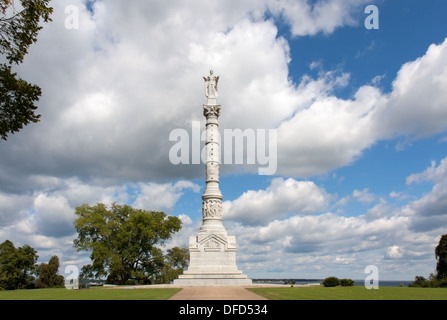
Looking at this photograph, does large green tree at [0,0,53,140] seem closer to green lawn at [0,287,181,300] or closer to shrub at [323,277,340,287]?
green lawn at [0,287,181,300]

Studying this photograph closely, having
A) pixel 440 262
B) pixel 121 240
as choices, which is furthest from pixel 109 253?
pixel 440 262

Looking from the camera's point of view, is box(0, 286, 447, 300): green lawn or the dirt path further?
the dirt path

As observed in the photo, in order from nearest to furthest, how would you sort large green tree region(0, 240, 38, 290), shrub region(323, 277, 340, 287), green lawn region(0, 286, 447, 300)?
green lawn region(0, 286, 447, 300)
shrub region(323, 277, 340, 287)
large green tree region(0, 240, 38, 290)

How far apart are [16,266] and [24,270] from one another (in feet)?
4.57

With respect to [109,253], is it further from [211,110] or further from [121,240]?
[211,110]

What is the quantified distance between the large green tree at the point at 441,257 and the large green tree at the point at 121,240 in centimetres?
3399

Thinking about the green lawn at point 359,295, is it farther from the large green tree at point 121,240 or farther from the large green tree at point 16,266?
the large green tree at point 16,266

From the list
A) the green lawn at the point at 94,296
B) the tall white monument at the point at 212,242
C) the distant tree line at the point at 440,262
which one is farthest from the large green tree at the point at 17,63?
the distant tree line at the point at 440,262

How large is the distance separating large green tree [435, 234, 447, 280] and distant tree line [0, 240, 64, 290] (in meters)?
47.1

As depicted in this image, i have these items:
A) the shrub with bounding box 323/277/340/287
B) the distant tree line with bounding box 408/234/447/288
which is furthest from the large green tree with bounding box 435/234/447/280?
the shrub with bounding box 323/277/340/287

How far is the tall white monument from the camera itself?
36719 mm
